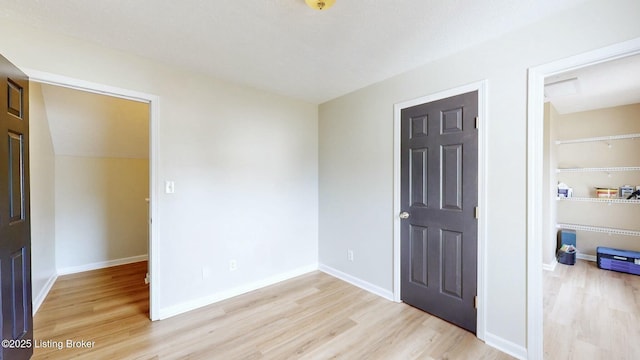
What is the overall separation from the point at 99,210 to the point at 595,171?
742 cm

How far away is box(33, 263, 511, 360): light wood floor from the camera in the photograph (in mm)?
1952

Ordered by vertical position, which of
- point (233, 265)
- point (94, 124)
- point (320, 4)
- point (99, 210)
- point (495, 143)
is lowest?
point (233, 265)

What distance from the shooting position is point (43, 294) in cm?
279

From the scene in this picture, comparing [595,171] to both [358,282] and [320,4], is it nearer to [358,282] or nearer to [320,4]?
[358,282]

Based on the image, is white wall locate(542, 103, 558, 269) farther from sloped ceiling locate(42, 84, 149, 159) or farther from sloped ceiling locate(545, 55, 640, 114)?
sloped ceiling locate(42, 84, 149, 159)

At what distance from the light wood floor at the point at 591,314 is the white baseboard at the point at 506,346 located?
18 cm

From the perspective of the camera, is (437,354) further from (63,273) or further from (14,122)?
(63,273)

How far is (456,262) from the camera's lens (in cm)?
228

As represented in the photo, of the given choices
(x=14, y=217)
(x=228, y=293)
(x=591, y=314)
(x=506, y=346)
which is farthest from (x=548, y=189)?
(x=14, y=217)

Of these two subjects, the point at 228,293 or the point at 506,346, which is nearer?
the point at 506,346

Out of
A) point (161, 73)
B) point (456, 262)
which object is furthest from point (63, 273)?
point (456, 262)

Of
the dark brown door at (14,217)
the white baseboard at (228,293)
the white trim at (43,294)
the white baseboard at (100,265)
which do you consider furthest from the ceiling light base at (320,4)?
the white baseboard at (100,265)

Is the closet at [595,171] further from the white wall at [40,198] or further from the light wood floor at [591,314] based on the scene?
the white wall at [40,198]

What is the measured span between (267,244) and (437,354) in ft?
6.79
